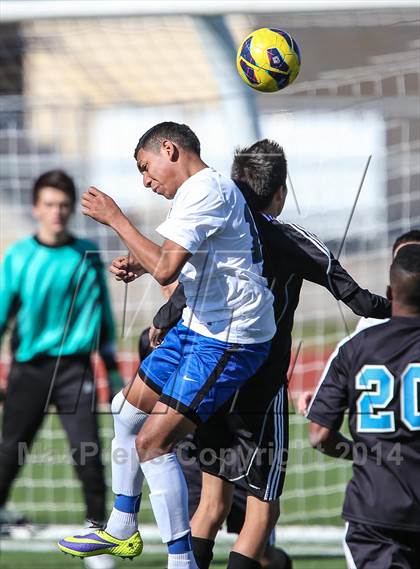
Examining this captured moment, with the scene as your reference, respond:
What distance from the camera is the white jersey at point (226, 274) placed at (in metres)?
4.42

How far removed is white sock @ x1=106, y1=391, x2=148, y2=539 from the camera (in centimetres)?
467

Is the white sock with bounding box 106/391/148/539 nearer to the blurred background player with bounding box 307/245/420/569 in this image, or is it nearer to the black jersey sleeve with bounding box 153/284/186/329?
the black jersey sleeve with bounding box 153/284/186/329

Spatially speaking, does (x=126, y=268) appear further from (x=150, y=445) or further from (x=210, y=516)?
(x=210, y=516)

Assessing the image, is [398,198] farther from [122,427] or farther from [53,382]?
[122,427]

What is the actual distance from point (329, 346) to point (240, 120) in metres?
5.62

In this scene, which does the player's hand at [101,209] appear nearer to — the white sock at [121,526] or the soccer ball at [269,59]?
the soccer ball at [269,59]

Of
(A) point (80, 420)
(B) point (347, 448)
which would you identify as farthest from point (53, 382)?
(B) point (347, 448)

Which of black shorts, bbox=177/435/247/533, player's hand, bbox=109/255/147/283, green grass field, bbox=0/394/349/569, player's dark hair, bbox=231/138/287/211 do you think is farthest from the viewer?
green grass field, bbox=0/394/349/569

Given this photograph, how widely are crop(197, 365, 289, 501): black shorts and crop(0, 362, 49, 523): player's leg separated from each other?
6.42 feet

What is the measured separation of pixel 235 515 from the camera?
5.55 meters

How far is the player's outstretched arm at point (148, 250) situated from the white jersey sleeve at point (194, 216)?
44mm

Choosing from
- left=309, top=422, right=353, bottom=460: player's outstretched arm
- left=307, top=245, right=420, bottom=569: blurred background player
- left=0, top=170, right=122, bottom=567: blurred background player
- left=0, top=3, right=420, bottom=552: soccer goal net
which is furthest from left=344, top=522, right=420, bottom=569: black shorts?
left=0, top=170, right=122, bottom=567: blurred background player

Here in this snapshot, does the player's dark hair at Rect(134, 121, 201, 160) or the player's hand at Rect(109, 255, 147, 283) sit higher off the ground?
the player's dark hair at Rect(134, 121, 201, 160)

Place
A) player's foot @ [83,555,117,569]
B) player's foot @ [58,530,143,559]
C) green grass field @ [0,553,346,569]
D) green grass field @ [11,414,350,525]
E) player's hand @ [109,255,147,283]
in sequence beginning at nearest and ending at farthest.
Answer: player's foot @ [58,530,143,559] < player's hand @ [109,255,147,283] < player's foot @ [83,555,117,569] < green grass field @ [0,553,346,569] < green grass field @ [11,414,350,525]
